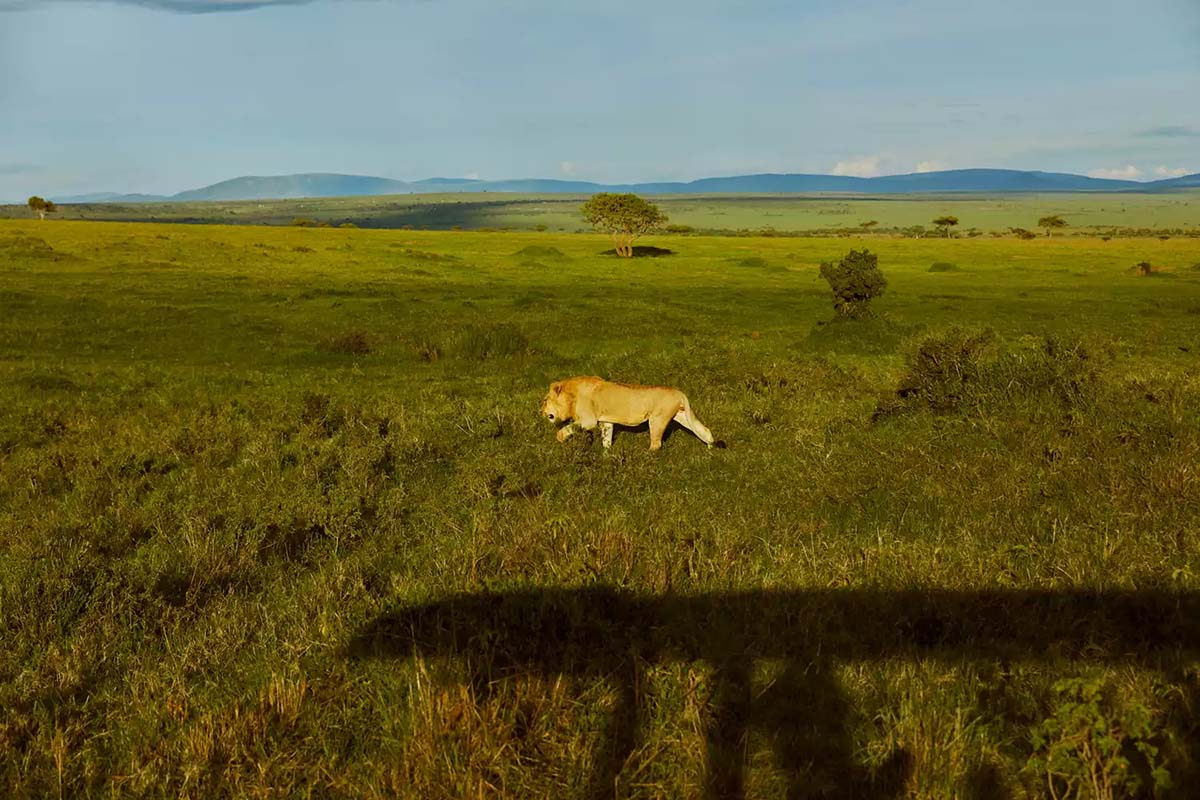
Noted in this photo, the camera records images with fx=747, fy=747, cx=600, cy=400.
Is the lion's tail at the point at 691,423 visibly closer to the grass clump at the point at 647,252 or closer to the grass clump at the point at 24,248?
the grass clump at the point at 24,248

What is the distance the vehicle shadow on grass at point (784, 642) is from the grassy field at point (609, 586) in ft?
0.08

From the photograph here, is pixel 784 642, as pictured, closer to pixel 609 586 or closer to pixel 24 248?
pixel 609 586

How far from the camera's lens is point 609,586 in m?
5.11

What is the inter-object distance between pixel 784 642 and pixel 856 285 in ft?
78.0

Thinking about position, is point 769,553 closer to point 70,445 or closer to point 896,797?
point 896,797

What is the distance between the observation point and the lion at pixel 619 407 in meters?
10.4

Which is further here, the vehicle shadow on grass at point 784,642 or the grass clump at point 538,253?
the grass clump at point 538,253

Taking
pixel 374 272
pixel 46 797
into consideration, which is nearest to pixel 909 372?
pixel 46 797

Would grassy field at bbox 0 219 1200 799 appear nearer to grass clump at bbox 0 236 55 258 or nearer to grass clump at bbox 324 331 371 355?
grass clump at bbox 324 331 371 355

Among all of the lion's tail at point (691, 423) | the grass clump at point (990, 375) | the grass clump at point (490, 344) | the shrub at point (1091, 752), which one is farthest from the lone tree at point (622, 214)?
the shrub at point (1091, 752)

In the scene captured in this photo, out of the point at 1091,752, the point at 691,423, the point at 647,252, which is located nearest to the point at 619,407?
the point at 691,423

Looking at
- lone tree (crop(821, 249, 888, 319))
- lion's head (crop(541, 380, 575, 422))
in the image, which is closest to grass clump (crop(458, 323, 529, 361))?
lion's head (crop(541, 380, 575, 422))

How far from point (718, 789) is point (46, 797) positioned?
3104 millimetres

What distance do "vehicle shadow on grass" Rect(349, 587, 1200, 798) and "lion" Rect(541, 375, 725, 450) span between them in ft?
18.0
